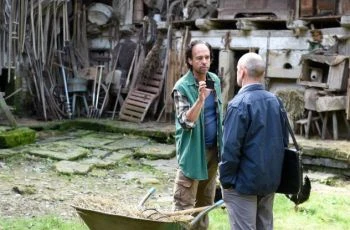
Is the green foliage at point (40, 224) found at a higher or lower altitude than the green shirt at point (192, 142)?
lower

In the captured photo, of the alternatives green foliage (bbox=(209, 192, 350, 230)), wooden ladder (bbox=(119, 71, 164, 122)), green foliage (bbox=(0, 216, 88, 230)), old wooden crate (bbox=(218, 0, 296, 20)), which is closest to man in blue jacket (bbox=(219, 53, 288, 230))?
green foliage (bbox=(209, 192, 350, 230))

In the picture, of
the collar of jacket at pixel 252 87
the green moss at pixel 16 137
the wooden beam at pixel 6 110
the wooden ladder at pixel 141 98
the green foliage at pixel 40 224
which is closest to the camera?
the collar of jacket at pixel 252 87

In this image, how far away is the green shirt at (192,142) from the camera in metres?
4.12

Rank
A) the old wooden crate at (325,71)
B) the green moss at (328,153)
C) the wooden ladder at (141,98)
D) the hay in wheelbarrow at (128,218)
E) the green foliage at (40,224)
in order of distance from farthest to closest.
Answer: the wooden ladder at (141,98) < the old wooden crate at (325,71) < the green moss at (328,153) < the green foliage at (40,224) < the hay in wheelbarrow at (128,218)

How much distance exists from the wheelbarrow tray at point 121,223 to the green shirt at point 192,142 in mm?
526

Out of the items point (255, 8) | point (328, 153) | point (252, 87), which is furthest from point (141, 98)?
point (252, 87)

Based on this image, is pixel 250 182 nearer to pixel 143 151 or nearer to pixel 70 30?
pixel 143 151

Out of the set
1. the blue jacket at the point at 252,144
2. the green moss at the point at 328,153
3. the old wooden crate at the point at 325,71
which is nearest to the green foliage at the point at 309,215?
the blue jacket at the point at 252,144

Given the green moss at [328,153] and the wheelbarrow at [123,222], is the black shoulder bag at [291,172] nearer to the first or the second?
the wheelbarrow at [123,222]

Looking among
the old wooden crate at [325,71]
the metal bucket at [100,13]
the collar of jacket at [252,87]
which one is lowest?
the old wooden crate at [325,71]

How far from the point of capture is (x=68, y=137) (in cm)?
1098

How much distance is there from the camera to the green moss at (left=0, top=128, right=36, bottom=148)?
9547 mm

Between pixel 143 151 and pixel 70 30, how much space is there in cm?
565

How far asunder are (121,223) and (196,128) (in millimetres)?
942
